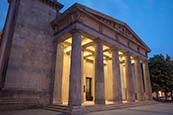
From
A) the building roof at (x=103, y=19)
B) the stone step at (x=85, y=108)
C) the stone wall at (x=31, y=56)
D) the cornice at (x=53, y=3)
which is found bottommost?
the stone step at (x=85, y=108)

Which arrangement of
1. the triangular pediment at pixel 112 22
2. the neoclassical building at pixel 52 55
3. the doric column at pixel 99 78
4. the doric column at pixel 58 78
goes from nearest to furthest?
the neoclassical building at pixel 52 55, the doric column at pixel 99 78, the triangular pediment at pixel 112 22, the doric column at pixel 58 78

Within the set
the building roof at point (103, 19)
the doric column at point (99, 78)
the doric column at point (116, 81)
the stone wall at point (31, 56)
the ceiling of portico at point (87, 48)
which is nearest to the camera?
the stone wall at point (31, 56)

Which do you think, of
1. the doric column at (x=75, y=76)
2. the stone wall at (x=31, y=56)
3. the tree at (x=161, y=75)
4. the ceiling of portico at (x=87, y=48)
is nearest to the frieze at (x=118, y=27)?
the ceiling of portico at (x=87, y=48)

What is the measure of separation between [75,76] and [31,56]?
4324 mm

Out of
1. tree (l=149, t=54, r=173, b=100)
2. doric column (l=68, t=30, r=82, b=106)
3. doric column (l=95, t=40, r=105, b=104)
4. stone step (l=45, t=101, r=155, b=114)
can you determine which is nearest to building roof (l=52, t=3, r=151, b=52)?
doric column (l=68, t=30, r=82, b=106)

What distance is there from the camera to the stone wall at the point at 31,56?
30.3 feet

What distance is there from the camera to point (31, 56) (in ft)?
33.9

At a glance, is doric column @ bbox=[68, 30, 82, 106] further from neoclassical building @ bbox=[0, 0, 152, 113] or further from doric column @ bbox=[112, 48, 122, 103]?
doric column @ bbox=[112, 48, 122, 103]

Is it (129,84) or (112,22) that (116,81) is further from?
(112,22)

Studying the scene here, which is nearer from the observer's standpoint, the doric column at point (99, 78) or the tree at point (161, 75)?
the doric column at point (99, 78)

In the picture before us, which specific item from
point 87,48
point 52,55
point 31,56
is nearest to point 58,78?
point 52,55

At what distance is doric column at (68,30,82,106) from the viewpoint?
827 cm

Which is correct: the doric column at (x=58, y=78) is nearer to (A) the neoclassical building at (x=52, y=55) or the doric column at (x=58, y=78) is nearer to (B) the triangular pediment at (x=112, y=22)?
(A) the neoclassical building at (x=52, y=55)

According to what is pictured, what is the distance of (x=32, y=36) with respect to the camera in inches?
425
